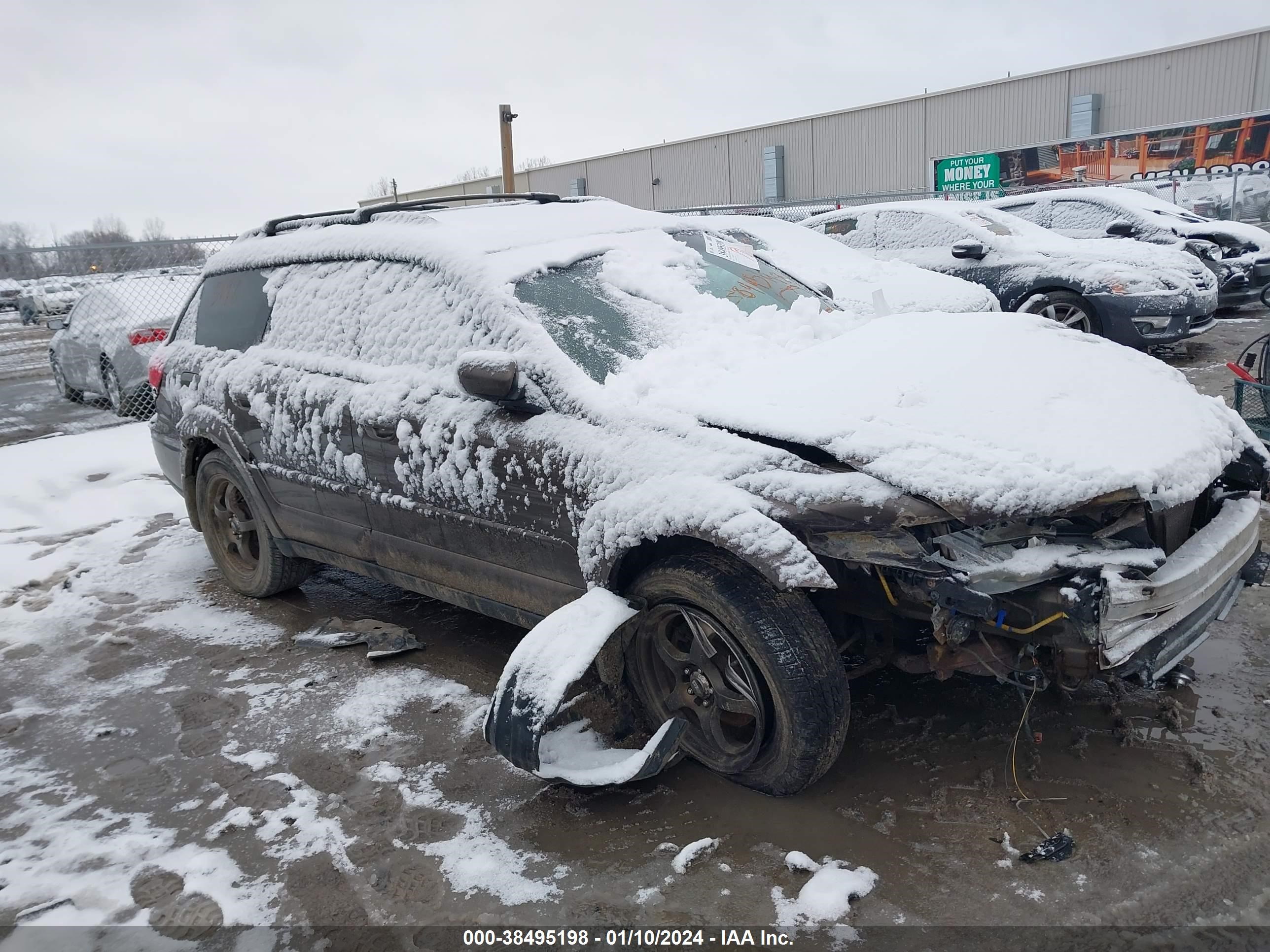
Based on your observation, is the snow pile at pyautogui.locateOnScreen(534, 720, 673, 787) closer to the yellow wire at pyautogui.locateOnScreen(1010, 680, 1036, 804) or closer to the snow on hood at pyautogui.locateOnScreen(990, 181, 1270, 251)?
the yellow wire at pyautogui.locateOnScreen(1010, 680, 1036, 804)

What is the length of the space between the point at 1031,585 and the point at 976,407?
62cm

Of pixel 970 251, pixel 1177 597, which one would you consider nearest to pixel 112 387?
pixel 970 251

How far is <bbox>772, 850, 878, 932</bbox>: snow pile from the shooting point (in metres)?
2.47

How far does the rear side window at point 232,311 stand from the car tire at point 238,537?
597 millimetres

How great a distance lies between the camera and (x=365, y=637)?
450cm

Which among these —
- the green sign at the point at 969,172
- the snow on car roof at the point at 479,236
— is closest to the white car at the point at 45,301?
the green sign at the point at 969,172

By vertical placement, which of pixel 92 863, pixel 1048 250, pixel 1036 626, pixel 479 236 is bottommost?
pixel 92 863

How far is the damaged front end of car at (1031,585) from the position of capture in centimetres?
252

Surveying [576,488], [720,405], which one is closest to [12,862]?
[576,488]

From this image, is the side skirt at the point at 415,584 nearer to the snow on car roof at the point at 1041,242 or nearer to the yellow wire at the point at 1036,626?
the yellow wire at the point at 1036,626

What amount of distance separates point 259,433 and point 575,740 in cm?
233

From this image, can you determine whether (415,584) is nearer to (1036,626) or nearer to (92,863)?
(92,863)

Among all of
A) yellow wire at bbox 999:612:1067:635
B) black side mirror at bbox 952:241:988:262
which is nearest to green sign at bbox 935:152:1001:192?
black side mirror at bbox 952:241:988:262

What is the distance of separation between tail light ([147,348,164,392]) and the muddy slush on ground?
188 centimetres
